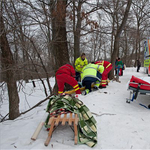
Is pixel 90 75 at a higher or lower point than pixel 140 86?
higher

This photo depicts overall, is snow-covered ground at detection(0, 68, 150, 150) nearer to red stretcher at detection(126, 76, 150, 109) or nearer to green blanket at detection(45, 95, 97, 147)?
green blanket at detection(45, 95, 97, 147)

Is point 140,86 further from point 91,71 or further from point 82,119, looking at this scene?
point 82,119

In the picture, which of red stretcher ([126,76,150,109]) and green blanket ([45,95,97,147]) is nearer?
green blanket ([45,95,97,147])

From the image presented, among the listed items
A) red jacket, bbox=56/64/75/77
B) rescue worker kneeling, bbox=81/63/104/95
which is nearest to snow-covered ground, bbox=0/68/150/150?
rescue worker kneeling, bbox=81/63/104/95

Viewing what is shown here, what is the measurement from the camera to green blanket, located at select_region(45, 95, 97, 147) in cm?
243

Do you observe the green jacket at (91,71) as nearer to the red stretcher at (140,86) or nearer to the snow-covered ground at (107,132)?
the snow-covered ground at (107,132)

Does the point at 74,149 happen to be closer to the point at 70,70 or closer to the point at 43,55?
the point at 70,70

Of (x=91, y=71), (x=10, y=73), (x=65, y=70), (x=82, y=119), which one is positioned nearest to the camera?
(x=82, y=119)

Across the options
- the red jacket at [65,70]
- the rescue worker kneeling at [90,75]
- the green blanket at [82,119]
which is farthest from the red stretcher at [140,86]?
the red jacket at [65,70]

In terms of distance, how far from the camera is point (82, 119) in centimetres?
276

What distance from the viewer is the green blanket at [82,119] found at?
243cm

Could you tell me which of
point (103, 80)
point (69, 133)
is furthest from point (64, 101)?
point (103, 80)

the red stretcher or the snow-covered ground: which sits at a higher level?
the red stretcher

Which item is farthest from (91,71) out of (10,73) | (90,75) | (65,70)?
(10,73)
